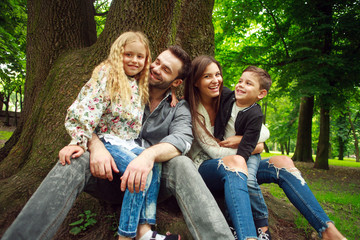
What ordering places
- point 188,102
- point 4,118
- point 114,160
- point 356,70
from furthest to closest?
point 4,118
point 356,70
point 188,102
point 114,160

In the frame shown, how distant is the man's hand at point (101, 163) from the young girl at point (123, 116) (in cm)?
6

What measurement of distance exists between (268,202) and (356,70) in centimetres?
656

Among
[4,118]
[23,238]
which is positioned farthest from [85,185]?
[4,118]

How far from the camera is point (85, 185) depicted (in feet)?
5.73

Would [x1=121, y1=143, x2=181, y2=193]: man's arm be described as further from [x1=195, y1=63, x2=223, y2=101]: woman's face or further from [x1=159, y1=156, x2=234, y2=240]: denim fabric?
[x1=195, y1=63, x2=223, y2=101]: woman's face

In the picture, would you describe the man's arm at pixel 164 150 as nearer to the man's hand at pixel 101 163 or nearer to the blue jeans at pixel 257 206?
the man's hand at pixel 101 163

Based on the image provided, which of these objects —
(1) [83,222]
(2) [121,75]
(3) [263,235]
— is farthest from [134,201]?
(3) [263,235]

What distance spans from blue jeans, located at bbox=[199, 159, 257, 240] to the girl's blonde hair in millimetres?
1014

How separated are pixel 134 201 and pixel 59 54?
268 centimetres

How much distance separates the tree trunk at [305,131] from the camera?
33.7 ft

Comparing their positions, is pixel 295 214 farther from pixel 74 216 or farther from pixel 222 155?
pixel 74 216

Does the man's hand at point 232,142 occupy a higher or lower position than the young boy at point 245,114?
lower

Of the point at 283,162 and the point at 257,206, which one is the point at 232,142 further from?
the point at 257,206

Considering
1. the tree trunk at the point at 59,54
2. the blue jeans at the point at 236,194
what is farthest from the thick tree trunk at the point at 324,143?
the blue jeans at the point at 236,194
